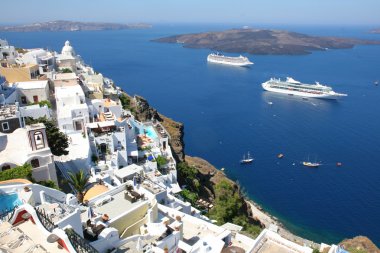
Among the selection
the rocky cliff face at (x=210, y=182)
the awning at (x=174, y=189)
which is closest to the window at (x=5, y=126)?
the awning at (x=174, y=189)

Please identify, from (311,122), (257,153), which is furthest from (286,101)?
(257,153)

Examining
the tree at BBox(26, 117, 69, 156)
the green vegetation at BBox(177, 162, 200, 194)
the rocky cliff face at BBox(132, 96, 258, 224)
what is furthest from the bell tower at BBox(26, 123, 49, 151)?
the rocky cliff face at BBox(132, 96, 258, 224)

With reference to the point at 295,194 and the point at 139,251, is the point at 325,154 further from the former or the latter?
the point at 139,251

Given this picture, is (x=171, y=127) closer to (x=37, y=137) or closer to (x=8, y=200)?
(x=37, y=137)

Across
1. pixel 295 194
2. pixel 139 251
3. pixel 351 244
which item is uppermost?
pixel 139 251

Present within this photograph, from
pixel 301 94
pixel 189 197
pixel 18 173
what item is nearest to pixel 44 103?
pixel 18 173
